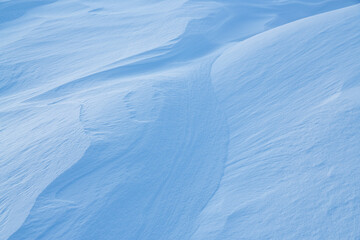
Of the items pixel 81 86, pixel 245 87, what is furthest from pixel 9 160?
pixel 245 87

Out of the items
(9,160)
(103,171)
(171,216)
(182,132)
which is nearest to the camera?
(171,216)

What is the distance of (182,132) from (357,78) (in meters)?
0.85

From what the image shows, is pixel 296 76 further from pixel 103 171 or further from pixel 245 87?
pixel 103 171

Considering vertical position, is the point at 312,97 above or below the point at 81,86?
below

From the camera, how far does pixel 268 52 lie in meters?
1.78

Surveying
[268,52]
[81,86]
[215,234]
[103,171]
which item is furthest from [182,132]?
[81,86]

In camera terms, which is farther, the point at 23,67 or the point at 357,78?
the point at 23,67

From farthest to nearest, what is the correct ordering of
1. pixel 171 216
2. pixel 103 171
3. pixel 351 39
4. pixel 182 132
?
pixel 351 39, pixel 182 132, pixel 103 171, pixel 171 216

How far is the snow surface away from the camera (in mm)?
1013

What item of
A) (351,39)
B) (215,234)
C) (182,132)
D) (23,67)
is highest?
(23,67)

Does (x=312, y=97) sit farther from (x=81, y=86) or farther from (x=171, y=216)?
(x=81, y=86)

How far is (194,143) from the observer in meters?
1.41

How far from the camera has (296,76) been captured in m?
1.53

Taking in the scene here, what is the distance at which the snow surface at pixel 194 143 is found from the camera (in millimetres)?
1013
